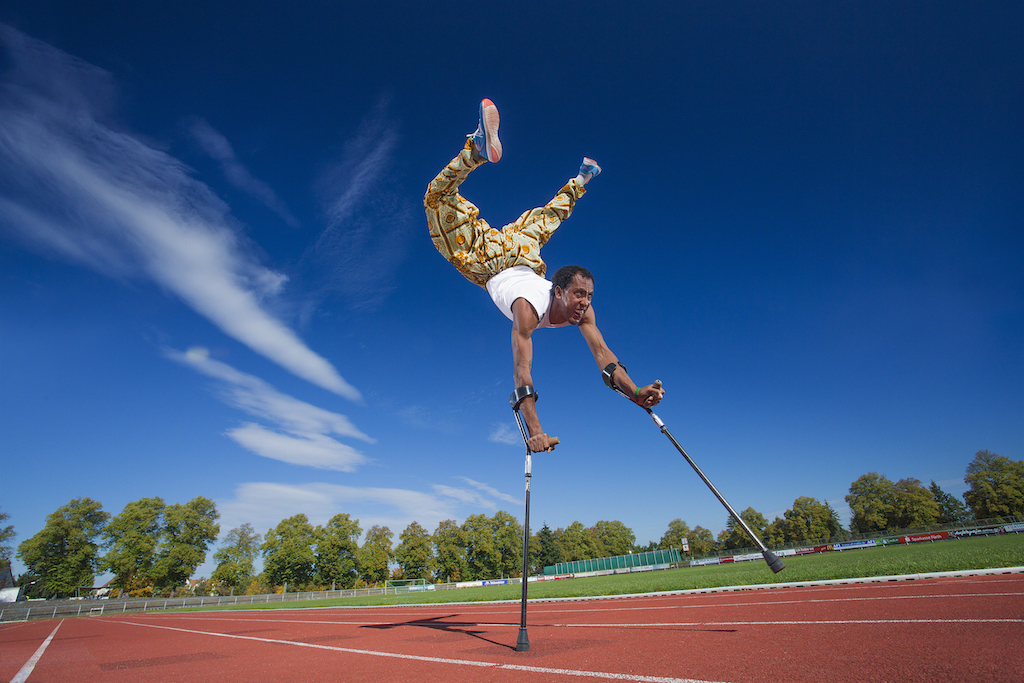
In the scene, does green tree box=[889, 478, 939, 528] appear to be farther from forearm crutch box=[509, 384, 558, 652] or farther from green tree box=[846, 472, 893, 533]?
forearm crutch box=[509, 384, 558, 652]

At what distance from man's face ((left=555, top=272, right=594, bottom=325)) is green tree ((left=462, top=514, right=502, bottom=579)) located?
59.1 meters

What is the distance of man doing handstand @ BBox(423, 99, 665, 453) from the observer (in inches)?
157

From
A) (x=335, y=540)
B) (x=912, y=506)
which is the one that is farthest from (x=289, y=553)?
(x=912, y=506)

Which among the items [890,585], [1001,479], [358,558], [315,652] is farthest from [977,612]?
[358,558]

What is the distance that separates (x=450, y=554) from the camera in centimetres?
5691

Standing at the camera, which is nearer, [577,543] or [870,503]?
[870,503]

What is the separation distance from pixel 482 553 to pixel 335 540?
1809cm

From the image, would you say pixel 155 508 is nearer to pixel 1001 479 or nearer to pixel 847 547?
pixel 847 547

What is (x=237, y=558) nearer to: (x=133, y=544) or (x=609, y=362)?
(x=133, y=544)

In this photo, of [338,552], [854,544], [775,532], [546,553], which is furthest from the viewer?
[546,553]

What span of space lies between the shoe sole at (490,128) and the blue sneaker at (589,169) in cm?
173

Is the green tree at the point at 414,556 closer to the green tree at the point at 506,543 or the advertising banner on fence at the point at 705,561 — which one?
the green tree at the point at 506,543

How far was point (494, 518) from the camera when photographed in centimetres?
5997

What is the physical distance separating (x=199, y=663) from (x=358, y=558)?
53514mm
